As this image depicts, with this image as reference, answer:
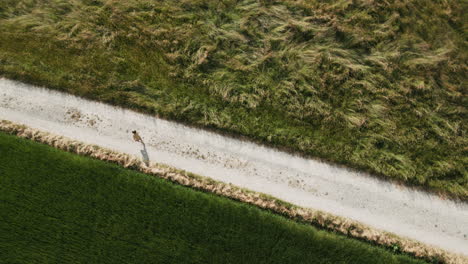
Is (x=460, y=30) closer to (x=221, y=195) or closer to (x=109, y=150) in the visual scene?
(x=221, y=195)

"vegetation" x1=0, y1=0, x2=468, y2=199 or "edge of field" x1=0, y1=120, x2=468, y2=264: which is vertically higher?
Result: "vegetation" x1=0, y1=0, x2=468, y2=199

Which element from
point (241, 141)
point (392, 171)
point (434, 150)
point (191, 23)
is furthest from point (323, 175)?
point (191, 23)

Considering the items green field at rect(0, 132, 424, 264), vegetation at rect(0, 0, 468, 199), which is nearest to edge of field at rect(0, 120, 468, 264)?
green field at rect(0, 132, 424, 264)

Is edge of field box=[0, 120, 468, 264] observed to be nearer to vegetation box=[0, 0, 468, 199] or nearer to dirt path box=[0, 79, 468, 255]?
dirt path box=[0, 79, 468, 255]

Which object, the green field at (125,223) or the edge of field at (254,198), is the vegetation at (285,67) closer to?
the edge of field at (254,198)

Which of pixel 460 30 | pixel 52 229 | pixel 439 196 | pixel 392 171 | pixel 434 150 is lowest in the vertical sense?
pixel 52 229

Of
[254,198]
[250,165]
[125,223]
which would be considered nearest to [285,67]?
[250,165]

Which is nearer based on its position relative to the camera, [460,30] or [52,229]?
[52,229]
